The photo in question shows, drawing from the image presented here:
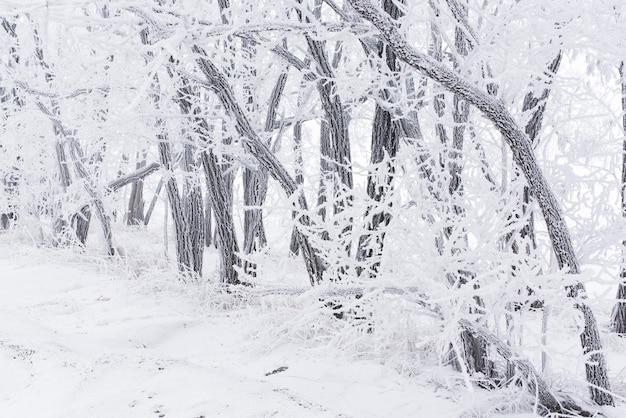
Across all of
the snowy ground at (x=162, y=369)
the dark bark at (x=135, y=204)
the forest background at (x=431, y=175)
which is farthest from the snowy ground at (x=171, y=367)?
the dark bark at (x=135, y=204)

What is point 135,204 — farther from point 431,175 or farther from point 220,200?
point 431,175

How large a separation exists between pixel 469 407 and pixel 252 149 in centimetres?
246

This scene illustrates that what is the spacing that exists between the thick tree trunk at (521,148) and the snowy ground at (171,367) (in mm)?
691

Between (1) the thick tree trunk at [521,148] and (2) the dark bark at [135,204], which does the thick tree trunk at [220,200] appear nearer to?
(1) the thick tree trunk at [521,148]

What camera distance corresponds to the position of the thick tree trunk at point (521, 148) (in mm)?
2641

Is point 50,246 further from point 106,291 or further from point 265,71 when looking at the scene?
point 265,71

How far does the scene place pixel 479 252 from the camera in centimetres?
284

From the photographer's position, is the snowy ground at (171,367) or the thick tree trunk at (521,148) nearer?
the thick tree trunk at (521,148)

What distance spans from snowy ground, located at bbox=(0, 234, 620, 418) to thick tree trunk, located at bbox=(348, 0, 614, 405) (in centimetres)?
69

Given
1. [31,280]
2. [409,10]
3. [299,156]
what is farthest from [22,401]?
[299,156]

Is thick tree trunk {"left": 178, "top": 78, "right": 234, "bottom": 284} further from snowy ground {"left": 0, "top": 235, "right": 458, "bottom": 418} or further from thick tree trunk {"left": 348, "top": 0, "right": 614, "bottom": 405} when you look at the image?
thick tree trunk {"left": 348, "top": 0, "right": 614, "bottom": 405}

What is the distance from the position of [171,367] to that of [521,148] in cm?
228

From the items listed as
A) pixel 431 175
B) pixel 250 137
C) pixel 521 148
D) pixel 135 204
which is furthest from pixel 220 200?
pixel 135 204

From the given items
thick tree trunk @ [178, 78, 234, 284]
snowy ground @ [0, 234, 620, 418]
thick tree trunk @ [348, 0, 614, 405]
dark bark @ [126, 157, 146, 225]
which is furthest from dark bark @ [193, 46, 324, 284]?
dark bark @ [126, 157, 146, 225]
